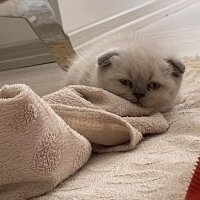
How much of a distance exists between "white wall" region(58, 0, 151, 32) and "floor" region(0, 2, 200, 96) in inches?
10.8

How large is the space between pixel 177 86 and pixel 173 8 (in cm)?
273

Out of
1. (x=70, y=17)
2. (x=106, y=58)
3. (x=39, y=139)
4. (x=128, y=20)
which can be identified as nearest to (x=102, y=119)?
(x=39, y=139)

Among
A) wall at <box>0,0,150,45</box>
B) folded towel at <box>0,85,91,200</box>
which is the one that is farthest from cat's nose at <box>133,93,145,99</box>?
wall at <box>0,0,150,45</box>

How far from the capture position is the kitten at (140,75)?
4.56 ft

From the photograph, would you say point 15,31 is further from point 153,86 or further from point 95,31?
point 153,86

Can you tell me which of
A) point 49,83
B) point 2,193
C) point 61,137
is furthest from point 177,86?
point 49,83

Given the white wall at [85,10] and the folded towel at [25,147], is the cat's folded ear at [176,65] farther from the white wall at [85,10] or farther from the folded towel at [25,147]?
the white wall at [85,10]

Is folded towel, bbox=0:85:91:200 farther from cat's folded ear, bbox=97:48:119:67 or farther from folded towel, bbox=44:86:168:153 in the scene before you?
cat's folded ear, bbox=97:48:119:67

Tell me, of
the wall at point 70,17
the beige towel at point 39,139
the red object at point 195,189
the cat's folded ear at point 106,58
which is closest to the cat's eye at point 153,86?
the cat's folded ear at point 106,58

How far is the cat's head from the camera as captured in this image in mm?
1390

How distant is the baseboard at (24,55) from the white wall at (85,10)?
227 mm

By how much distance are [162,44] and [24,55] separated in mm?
788

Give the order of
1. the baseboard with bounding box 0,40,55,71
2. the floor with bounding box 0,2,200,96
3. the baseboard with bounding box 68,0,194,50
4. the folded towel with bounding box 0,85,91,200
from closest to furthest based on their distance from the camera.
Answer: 1. the folded towel with bounding box 0,85,91,200
2. the floor with bounding box 0,2,200,96
3. the baseboard with bounding box 0,40,55,71
4. the baseboard with bounding box 68,0,194,50

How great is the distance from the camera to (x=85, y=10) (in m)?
3.10
